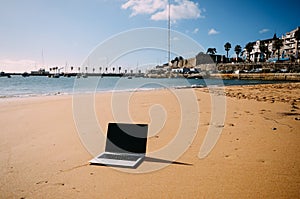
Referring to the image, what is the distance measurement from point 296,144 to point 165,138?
2564 mm

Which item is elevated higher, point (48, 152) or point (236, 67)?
point (236, 67)

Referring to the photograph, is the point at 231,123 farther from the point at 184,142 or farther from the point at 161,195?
the point at 161,195

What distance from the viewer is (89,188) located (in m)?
2.79

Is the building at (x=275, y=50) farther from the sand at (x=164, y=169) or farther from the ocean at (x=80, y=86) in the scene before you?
the sand at (x=164, y=169)

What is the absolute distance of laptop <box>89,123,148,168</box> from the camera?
3791mm

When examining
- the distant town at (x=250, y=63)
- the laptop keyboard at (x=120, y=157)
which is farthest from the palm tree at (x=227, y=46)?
the laptop keyboard at (x=120, y=157)

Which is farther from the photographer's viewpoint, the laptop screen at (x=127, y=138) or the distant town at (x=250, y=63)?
the distant town at (x=250, y=63)

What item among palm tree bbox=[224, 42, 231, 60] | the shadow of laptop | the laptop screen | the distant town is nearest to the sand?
the shadow of laptop

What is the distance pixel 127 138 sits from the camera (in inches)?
156

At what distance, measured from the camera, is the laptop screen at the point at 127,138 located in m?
3.92

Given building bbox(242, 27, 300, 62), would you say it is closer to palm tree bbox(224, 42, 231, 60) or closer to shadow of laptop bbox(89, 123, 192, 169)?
palm tree bbox(224, 42, 231, 60)

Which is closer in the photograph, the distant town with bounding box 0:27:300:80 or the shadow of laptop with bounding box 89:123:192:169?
the shadow of laptop with bounding box 89:123:192:169

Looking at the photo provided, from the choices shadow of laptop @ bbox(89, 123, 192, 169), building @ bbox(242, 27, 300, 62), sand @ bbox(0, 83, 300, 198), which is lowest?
sand @ bbox(0, 83, 300, 198)

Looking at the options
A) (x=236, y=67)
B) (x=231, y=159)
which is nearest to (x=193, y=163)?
(x=231, y=159)
